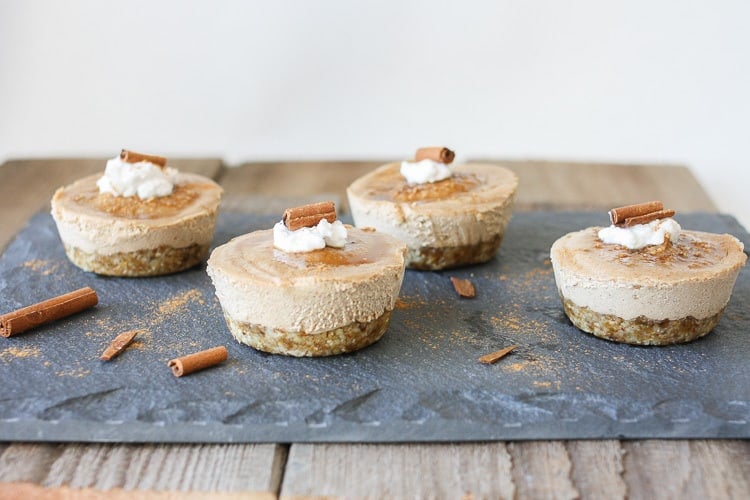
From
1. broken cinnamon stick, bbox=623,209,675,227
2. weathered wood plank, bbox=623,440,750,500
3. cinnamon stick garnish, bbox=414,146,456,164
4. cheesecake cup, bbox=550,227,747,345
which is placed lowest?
weathered wood plank, bbox=623,440,750,500

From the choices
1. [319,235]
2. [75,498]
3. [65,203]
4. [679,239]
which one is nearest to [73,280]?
[65,203]

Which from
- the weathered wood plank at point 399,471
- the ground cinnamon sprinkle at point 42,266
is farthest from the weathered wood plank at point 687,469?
the ground cinnamon sprinkle at point 42,266

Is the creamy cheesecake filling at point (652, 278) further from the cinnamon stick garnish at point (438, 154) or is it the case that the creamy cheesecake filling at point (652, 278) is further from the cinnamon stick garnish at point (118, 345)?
the cinnamon stick garnish at point (118, 345)

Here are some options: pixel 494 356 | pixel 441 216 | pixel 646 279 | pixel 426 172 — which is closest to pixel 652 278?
pixel 646 279

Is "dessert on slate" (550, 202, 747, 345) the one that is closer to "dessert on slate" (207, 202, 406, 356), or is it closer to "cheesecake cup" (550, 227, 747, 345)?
"cheesecake cup" (550, 227, 747, 345)

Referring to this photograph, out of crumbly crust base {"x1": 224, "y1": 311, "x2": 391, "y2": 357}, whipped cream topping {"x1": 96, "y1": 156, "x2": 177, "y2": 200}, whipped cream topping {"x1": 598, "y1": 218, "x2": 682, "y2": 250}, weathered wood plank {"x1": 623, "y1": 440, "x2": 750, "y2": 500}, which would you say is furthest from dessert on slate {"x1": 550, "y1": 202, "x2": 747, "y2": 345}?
whipped cream topping {"x1": 96, "y1": 156, "x2": 177, "y2": 200}

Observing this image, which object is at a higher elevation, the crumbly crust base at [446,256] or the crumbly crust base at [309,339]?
the crumbly crust base at [309,339]
